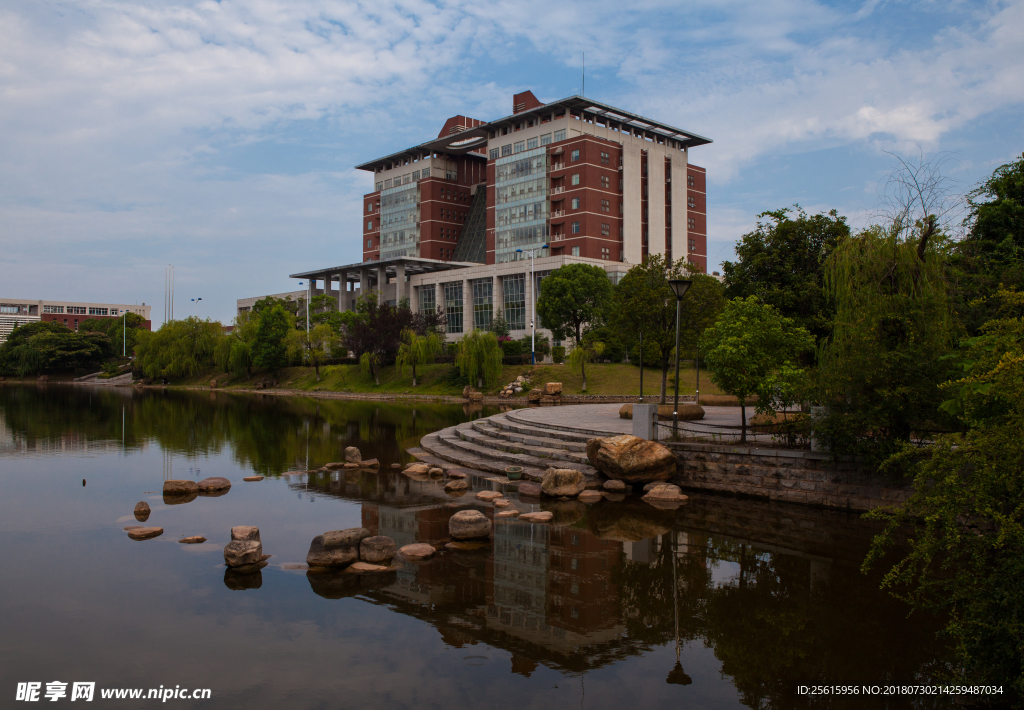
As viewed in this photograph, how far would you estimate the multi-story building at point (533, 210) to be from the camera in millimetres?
82562

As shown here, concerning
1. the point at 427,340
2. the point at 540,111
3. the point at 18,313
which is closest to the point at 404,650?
the point at 427,340

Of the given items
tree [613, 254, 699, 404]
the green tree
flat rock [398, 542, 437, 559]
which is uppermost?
tree [613, 254, 699, 404]

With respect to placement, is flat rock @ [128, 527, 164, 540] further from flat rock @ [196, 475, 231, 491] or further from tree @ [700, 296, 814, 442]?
tree @ [700, 296, 814, 442]

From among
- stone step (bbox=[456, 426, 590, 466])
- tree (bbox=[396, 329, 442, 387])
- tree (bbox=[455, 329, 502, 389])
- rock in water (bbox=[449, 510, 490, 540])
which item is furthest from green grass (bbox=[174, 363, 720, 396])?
rock in water (bbox=[449, 510, 490, 540])

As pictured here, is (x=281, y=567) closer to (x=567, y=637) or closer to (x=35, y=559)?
(x=35, y=559)

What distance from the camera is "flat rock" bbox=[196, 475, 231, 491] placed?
17.1m

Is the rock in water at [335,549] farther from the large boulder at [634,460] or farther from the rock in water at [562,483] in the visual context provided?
the large boulder at [634,460]

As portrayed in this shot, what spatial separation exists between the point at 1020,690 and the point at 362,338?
64.0 meters

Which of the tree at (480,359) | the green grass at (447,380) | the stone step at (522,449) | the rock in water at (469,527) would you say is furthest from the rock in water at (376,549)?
the tree at (480,359)

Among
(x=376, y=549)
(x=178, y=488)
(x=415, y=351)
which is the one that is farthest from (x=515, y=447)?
(x=415, y=351)

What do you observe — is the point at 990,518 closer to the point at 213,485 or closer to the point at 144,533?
the point at 144,533

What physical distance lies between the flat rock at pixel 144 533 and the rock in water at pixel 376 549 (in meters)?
4.80

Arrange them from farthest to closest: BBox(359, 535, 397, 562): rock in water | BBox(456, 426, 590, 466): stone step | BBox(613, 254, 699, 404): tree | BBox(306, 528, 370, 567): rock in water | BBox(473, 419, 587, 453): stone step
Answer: BBox(613, 254, 699, 404): tree < BBox(473, 419, 587, 453): stone step < BBox(456, 426, 590, 466): stone step < BBox(359, 535, 397, 562): rock in water < BBox(306, 528, 370, 567): rock in water

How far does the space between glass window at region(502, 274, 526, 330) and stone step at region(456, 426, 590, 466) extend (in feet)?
182
